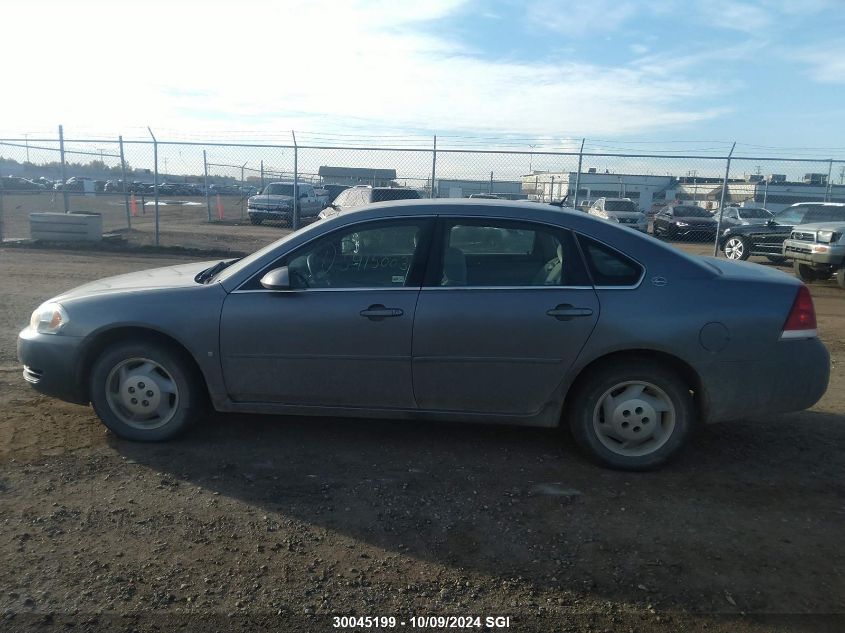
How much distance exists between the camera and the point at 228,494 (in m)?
3.94

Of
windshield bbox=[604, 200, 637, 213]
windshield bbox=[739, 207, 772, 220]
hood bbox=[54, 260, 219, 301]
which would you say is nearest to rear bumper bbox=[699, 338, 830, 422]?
hood bbox=[54, 260, 219, 301]

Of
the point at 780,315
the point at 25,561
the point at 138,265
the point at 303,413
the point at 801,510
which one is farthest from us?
the point at 138,265

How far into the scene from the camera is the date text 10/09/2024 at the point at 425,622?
→ 2.85m

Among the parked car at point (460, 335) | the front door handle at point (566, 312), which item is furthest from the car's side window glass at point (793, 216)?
the front door handle at point (566, 312)

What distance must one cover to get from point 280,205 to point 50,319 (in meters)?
22.2

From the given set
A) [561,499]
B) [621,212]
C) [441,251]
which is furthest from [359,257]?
[621,212]

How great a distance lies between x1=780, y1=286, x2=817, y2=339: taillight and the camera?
13.6 ft

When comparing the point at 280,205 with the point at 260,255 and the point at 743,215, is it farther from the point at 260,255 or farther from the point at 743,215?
the point at 260,255

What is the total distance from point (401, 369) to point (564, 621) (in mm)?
1811

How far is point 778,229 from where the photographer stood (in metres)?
16.0

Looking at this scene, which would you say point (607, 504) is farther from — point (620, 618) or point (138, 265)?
point (138, 265)

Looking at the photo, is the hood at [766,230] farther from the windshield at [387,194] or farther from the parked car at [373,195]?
the windshield at [387,194]

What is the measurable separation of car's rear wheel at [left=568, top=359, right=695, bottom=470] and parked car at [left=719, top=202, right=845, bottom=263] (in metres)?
13.2

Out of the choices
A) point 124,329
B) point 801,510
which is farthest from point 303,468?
point 801,510
